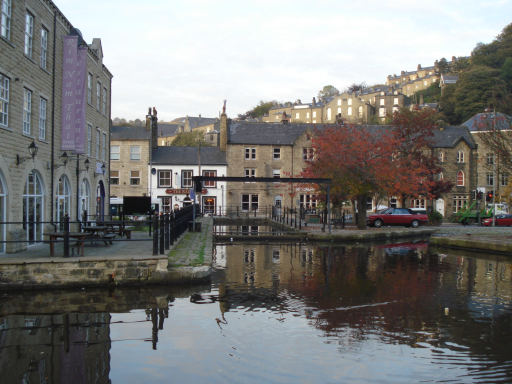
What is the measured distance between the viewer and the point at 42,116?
57.1 ft

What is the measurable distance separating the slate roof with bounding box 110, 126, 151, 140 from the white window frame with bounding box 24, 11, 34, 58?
102ft

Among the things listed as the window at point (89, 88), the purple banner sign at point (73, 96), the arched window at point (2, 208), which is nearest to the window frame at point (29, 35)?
the purple banner sign at point (73, 96)

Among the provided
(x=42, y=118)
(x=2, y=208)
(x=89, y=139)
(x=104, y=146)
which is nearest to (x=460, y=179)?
(x=104, y=146)

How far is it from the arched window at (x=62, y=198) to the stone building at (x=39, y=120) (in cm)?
4

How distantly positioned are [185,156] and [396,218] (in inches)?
900

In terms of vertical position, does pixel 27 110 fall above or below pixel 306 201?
above

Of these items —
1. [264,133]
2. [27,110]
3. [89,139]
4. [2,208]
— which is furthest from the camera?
[264,133]

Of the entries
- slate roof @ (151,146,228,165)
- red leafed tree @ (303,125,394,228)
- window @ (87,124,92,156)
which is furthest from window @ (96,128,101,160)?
slate roof @ (151,146,228,165)

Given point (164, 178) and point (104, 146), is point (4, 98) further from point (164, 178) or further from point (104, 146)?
point (164, 178)

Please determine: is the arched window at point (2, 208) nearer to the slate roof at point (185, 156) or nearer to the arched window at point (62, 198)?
the arched window at point (62, 198)

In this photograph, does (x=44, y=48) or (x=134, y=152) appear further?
(x=134, y=152)

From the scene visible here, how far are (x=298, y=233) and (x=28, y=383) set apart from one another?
70.8ft

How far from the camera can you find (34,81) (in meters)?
16.3

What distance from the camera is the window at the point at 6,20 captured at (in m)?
14.1
